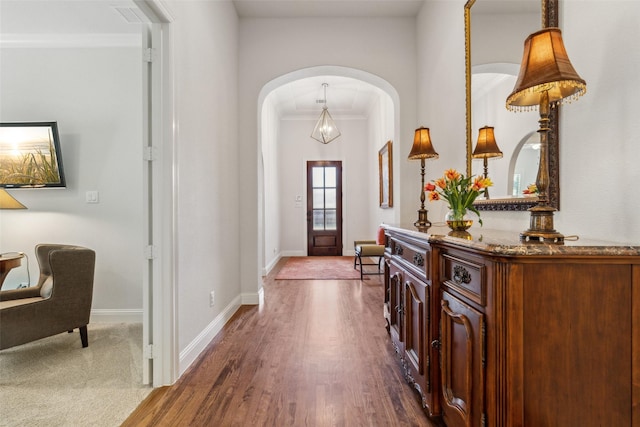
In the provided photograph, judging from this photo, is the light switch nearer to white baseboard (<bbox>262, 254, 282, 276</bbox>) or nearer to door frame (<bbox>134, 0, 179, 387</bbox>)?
door frame (<bbox>134, 0, 179, 387</bbox>)

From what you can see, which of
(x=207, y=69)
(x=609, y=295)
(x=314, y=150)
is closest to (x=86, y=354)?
(x=207, y=69)

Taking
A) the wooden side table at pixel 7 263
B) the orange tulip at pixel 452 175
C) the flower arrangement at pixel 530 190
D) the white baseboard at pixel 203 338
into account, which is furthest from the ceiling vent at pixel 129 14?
the flower arrangement at pixel 530 190

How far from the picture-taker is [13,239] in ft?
10.6

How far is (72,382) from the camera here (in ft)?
6.86

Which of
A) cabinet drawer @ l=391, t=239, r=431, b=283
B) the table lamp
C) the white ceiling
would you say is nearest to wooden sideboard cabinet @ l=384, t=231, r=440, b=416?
cabinet drawer @ l=391, t=239, r=431, b=283

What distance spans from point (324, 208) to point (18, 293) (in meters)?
5.87

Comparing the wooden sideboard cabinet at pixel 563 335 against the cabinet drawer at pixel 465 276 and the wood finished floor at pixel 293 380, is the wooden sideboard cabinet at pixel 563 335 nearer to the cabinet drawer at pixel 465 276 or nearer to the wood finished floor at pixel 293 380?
the cabinet drawer at pixel 465 276

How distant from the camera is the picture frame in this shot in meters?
5.42

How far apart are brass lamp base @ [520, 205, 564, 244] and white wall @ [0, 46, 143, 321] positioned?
129 inches

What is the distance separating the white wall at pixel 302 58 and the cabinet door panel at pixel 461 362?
2477 mm

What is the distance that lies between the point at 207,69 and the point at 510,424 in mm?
2997

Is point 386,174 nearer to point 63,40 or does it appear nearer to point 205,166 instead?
point 205,166

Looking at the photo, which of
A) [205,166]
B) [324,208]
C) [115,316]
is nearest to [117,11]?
[205,166]

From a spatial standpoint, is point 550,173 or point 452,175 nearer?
point 550,173
